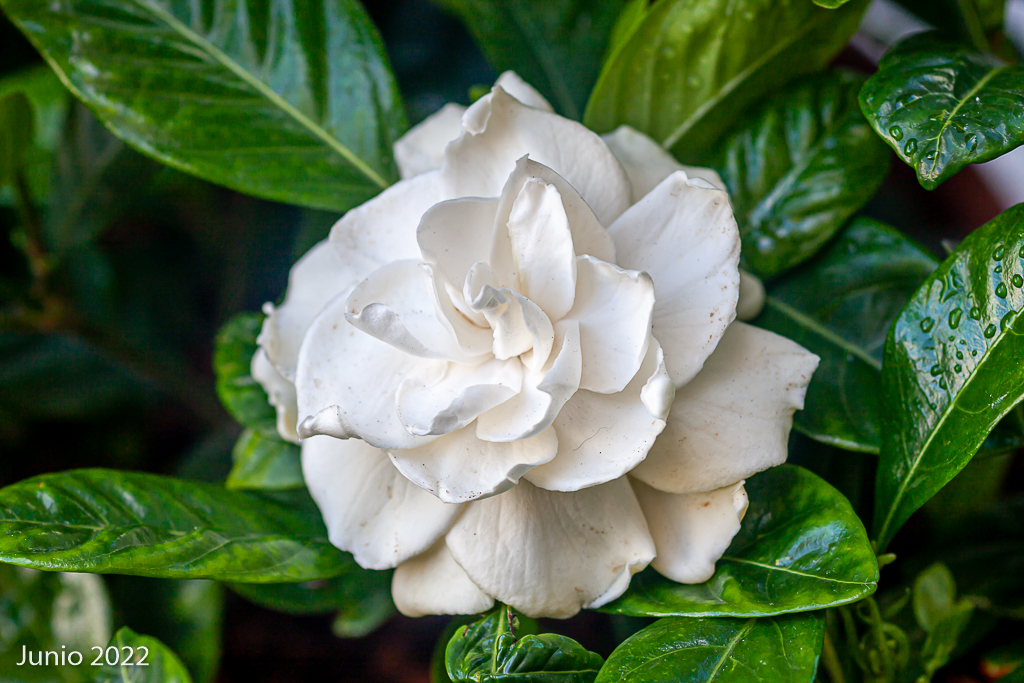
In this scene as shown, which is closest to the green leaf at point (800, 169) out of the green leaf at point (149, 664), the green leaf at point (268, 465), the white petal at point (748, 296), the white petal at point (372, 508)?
the white petal at point (748, 296)

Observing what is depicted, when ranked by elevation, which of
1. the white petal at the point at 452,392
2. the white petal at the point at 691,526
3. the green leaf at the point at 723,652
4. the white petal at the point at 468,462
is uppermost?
the white petal at the point at 452,392

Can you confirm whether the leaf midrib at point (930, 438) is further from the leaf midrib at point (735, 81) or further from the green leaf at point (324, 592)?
the green leaf at point (324, 592)

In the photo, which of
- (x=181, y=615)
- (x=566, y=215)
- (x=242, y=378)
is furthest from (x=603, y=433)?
(x=181, y=615)

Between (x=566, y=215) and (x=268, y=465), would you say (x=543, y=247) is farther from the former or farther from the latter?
(x=268, y=465)

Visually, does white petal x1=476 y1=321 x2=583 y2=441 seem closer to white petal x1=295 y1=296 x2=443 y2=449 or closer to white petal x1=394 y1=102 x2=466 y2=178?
white petal x1=295 y1=296 x2=443 y2=449

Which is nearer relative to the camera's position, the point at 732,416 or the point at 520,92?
the point at 732,416
